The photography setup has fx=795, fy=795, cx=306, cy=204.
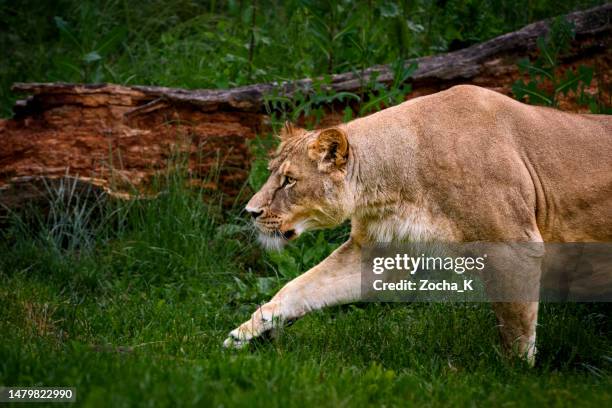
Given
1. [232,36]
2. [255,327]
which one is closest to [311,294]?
[255,327]

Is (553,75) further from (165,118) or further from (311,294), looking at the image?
(165,118)

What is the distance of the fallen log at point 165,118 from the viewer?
745cm

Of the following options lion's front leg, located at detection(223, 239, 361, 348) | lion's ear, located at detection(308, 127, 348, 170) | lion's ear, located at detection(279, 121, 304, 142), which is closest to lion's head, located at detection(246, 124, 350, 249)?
lion's ear, located at detection(308, 127, 348, 170)

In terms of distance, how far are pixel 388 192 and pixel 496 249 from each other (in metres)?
0.81

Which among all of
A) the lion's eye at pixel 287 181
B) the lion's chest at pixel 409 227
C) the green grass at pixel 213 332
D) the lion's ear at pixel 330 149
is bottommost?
the green grass at pixel 213 332

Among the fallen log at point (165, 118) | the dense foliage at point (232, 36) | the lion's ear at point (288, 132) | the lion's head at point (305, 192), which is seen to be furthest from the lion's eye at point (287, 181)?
the dense foliage at point (232, 36)

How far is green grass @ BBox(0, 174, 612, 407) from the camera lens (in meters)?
4.05

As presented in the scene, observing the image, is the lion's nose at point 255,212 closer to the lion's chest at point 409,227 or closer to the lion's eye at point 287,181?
the lion's eye at point 287,181

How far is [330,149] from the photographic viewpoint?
5500 mm

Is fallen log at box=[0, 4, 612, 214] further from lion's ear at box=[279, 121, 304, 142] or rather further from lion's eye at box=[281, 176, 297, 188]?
lion's eye at box=[281, 176, 297, 188]

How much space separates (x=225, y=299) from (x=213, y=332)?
930mm

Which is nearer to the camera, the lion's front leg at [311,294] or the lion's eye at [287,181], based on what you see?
the lion's front leg at [311,294]

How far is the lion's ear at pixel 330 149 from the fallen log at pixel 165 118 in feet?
6.66

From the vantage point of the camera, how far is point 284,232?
5594mm
